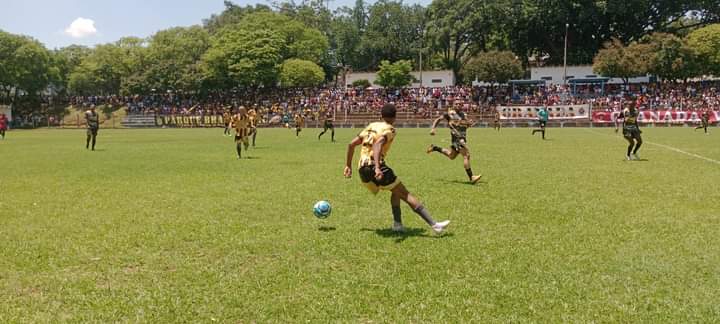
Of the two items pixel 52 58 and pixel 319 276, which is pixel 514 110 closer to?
pixel 319 276

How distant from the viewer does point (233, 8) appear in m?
105

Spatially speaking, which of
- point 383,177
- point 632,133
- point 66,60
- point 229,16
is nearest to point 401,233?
point 383,177

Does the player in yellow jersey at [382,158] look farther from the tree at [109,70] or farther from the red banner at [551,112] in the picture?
the tree at [109,70]

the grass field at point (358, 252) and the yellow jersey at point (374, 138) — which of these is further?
the yellow jersey at point (374, 138)

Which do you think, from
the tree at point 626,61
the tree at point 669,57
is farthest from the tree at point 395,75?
the tree at point 669,57

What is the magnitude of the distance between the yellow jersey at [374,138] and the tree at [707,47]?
60879 mm

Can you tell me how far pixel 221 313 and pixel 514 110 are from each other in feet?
174

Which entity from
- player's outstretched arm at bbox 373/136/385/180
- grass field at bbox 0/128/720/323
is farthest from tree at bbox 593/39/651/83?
player's outstretched arm at bbox 373/136/385/180

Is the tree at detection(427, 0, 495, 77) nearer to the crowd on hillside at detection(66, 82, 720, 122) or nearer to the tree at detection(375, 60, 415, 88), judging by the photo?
the tree at detection(375, 60, 415, 88)

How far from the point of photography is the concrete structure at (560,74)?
2594 inches

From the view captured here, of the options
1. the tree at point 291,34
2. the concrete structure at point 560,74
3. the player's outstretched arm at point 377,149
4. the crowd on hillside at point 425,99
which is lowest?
the player's outstretched arm at point 377,149

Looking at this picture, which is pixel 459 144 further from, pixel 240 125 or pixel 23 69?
pixel 23 69

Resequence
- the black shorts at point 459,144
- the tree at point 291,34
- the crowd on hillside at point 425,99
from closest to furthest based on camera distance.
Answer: the black shorts at point 459,144
the crowd on hillside at point 425,99
the tree at point 291,34

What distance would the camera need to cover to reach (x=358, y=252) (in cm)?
657
